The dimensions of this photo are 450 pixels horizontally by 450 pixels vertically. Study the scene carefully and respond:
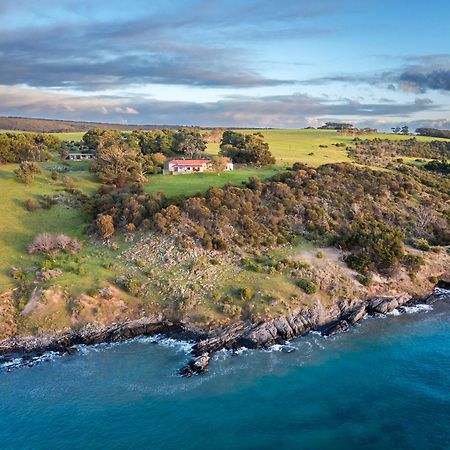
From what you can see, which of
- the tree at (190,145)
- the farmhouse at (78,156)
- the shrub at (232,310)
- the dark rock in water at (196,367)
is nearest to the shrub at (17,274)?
the shrub at (232,310)

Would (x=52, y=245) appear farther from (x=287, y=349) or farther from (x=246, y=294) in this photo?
(x=287, y=349)

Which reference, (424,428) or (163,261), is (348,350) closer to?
(424,428)

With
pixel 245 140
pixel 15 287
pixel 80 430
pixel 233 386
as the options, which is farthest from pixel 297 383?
pixel 245 140

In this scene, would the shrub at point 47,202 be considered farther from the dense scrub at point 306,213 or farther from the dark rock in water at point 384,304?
the dark rock in water at point 384,304

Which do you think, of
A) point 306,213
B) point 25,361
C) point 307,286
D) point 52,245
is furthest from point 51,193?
point 307,286

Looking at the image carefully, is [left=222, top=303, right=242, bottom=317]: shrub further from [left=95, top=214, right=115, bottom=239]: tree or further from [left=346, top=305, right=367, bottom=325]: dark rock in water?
[left=95, top=214, right=115, bottom=239]: tree

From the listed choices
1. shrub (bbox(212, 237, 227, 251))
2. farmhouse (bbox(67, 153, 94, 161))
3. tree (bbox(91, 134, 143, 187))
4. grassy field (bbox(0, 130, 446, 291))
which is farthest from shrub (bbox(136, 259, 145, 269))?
farmhouse (bbox(67, 153, 94, 161))
